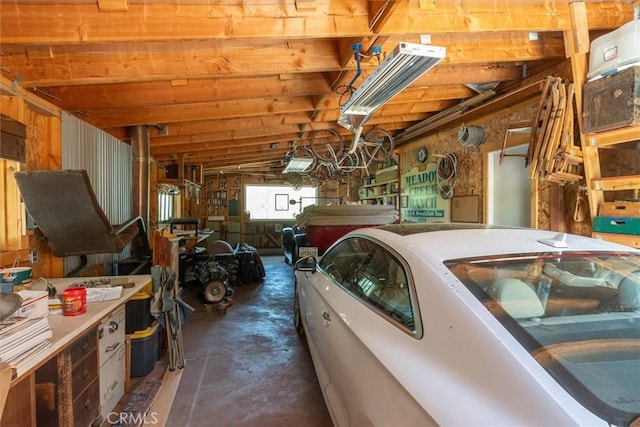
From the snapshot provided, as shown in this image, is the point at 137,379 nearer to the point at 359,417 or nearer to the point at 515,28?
the point at 359,417

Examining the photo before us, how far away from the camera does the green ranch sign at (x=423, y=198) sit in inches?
202

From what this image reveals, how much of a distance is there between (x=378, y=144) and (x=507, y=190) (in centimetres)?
221

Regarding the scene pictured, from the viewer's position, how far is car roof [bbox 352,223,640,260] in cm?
131

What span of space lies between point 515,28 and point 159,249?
3.42m

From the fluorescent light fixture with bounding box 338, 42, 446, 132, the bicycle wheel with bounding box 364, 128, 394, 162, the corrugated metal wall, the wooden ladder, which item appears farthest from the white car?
the bicycle wheel with bounding box 364, 128, 394, 162

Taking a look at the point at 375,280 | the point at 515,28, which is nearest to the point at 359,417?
the point at 375,280

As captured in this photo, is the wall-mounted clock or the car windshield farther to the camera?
the wall-mounted clock

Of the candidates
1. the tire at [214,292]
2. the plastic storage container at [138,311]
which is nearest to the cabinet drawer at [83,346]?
the plastic storage container at [138,311]

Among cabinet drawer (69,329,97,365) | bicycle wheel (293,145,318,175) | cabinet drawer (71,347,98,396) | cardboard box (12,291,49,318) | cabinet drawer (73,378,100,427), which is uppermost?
bicycle wheel (293,145,318,175)

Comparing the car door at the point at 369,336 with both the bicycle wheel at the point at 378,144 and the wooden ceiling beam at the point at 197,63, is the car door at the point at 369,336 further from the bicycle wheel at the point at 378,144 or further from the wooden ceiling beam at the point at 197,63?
the bicycle wheel at the point at 378,144

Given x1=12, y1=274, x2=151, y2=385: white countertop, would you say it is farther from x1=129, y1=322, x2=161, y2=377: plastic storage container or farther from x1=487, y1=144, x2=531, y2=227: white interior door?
x1=487, y1=144, x2=531, y2=227: white interior door

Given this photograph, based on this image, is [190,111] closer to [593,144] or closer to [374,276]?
[374,276]

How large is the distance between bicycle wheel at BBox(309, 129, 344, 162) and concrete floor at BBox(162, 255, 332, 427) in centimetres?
273

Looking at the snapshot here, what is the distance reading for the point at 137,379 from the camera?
102 inches
